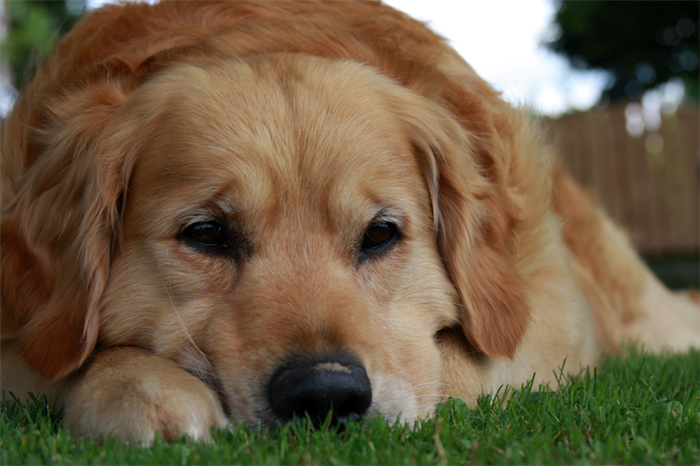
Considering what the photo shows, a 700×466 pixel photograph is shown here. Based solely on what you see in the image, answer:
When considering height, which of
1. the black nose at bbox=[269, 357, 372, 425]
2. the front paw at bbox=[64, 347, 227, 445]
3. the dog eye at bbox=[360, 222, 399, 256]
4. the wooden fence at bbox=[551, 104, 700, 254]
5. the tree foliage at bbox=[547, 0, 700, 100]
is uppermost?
the tree foliage at bbox=[547, 0, 700, 100]

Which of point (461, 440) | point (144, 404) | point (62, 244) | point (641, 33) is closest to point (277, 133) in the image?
point (62, 244)

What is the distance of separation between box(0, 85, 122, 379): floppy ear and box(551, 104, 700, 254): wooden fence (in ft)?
35.5

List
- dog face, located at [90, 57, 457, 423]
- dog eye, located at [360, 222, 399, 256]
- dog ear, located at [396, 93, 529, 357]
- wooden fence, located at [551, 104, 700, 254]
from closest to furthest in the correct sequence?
dog face, located at [90, 57, 457, 423] < dog eye, located at [360, 222, 399, 256] < dog ear, located at [396, 93, 529, 357] < wooden fence, located at [551, 104, 700, 254]

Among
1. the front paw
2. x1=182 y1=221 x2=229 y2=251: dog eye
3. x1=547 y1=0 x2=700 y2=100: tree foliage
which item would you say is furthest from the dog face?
x1=547 y1=0 x2=700 y2=100: tree foliage

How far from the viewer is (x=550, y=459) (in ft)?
5.27

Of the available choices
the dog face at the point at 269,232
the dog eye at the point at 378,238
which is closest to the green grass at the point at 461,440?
the dog face at the point at 269,232

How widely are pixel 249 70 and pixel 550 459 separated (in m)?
1.84

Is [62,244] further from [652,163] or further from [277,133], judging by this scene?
[652,163]

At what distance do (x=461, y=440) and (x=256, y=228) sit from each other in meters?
1.04

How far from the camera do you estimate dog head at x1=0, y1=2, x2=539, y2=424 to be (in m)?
2.16

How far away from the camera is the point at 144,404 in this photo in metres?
1.90

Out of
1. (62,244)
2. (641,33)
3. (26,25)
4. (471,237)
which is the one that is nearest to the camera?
(62,244)

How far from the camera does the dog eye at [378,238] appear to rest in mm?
2508

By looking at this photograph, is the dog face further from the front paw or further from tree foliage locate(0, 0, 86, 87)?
tree foliage locate(0, 0, 86, 87)
